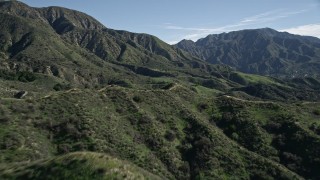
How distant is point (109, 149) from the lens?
67.1m

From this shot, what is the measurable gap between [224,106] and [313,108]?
20757 millimetres

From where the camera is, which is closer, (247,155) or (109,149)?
(109,149)

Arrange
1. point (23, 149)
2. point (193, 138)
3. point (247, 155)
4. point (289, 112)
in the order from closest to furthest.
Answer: point (23, 149) < point (247, 155) < point (193, 138) < point (289, 112)

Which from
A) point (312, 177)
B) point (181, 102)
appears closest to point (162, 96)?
point (181, 102)

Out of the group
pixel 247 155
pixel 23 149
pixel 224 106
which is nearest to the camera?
pixel 23 149

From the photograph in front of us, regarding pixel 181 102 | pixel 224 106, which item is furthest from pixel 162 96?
pixel 224 106

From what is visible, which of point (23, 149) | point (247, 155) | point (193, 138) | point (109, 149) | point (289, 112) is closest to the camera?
point (23, 149)

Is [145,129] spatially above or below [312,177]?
above

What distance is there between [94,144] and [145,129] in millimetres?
12309

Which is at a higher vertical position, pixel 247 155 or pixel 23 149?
pixel 23 149

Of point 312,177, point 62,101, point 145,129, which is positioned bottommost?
point 312,177

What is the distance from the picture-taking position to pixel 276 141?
8044 cm

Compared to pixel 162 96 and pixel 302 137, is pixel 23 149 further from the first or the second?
pixel 302 137

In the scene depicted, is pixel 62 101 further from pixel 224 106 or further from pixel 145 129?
pixel 224 106
